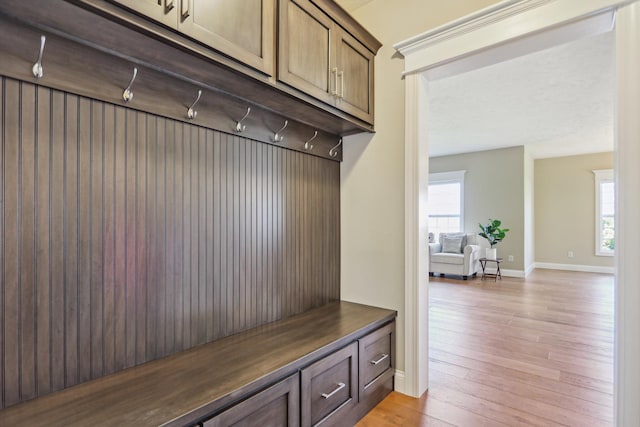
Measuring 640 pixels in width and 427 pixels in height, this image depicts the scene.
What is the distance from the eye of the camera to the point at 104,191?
133 cm

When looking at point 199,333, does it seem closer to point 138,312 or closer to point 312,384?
point 138,312

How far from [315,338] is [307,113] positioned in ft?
4.21

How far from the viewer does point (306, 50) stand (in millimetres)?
1699

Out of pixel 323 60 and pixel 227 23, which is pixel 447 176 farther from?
pixel 227 23

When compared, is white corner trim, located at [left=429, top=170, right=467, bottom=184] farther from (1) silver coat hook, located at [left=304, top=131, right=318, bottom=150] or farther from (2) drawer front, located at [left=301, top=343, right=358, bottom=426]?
(2) drawer front, located at [left=301, top=343, right=358, bottom=426]

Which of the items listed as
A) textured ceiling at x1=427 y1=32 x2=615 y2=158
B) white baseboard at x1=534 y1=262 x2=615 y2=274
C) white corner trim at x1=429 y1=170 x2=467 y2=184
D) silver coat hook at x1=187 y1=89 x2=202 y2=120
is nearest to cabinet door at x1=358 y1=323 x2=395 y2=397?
silver coat hook at x1=187 y1=89 x2=202 y2=120

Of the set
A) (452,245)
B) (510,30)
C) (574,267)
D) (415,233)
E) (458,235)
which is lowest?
(574,267)

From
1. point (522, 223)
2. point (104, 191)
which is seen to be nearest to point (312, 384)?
point (104, 191)

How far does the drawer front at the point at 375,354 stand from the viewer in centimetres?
190

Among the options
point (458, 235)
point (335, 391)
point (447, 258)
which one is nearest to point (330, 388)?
point (335, 391)

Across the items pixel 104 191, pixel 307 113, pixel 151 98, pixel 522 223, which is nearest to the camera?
pixel 104 191

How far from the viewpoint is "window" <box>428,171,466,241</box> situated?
7.43m

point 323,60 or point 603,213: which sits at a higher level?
point 323,60

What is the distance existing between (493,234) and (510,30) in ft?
18.5
